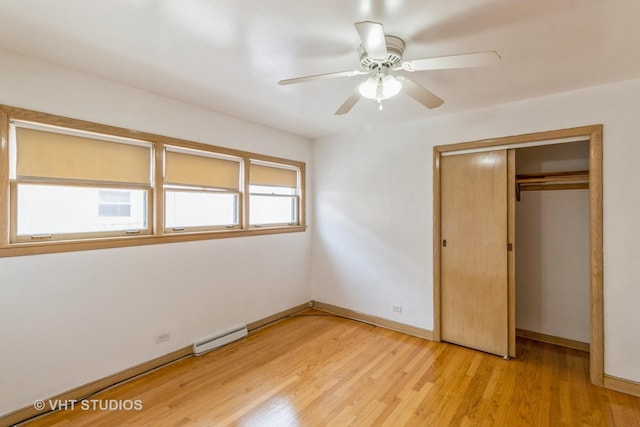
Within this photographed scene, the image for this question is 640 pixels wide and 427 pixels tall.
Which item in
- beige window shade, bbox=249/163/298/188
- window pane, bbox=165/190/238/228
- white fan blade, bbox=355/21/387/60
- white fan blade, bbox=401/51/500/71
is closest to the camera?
white fan blade, bbox=355/21/387/60

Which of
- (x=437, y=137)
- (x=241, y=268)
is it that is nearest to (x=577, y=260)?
(x=437, y=137)

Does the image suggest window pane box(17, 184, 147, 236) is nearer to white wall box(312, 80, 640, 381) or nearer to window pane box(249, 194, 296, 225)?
window pane box(249, 194, 296, 225)

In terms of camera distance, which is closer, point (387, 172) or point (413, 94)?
point (413, 94)

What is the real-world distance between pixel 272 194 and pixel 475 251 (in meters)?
2.57

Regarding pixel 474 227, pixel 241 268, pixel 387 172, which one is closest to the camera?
pixel 474 227

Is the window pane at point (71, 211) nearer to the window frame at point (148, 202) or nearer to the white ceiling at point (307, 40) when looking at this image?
the window frame at point (148, 202)

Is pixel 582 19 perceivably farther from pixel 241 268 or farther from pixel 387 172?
pixel 241 268

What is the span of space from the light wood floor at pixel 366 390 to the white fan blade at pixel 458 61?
2.35 metres

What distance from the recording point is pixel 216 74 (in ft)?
7.80

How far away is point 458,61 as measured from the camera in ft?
5.32

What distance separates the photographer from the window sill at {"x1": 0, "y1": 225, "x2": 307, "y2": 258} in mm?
2082

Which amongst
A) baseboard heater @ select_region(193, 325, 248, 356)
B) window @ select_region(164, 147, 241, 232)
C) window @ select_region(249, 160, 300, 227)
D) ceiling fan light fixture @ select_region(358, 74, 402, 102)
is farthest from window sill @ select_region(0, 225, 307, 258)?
ceiling fan light fixture @ select_region(358, 74, 402, 102)

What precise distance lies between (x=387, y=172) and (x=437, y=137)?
0.71 metres

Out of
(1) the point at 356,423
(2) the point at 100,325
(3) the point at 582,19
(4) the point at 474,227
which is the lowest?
(1) the point at 356,423
